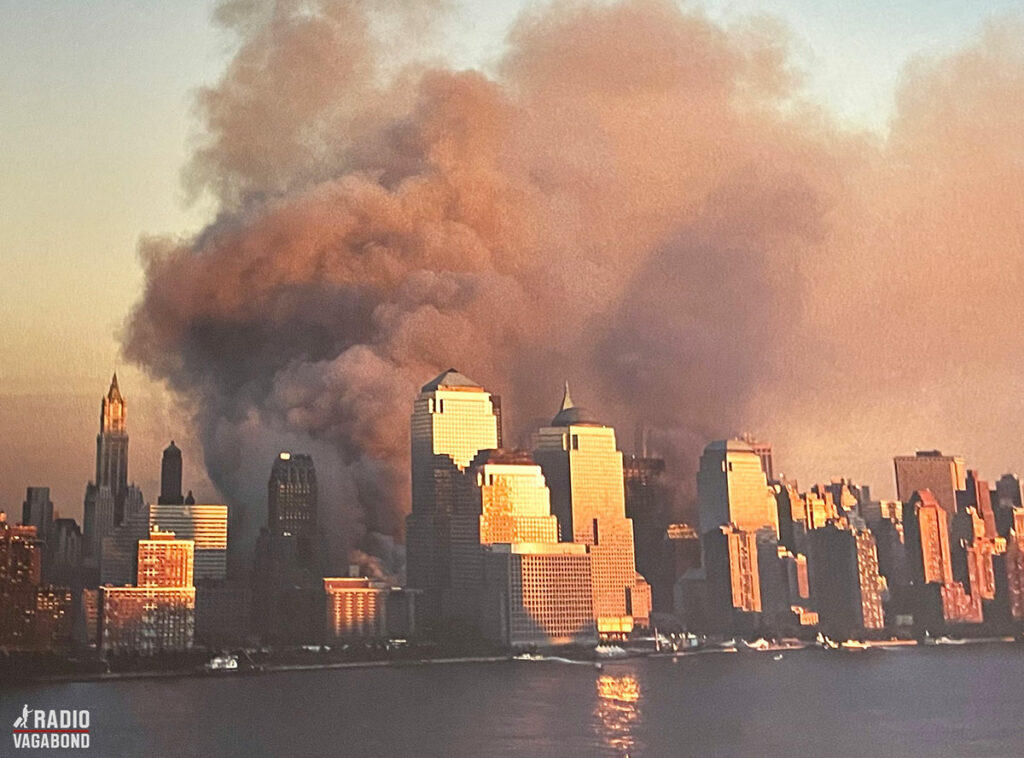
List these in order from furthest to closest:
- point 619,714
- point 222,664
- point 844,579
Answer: point 844,579 < point 222,664 < point 619,714

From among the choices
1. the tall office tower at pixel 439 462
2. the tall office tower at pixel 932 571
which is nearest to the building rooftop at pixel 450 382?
the tall office tower at pixel 439 462

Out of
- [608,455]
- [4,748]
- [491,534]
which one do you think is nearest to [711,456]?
[608,455]

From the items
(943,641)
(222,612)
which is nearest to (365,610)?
(222,612)

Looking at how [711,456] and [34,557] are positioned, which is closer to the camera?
[34,557]

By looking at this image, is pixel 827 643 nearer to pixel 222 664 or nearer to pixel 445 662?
pixel 445 662

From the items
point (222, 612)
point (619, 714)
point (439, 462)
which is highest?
point (439, 462)

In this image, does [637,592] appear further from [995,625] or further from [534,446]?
[995,625]
